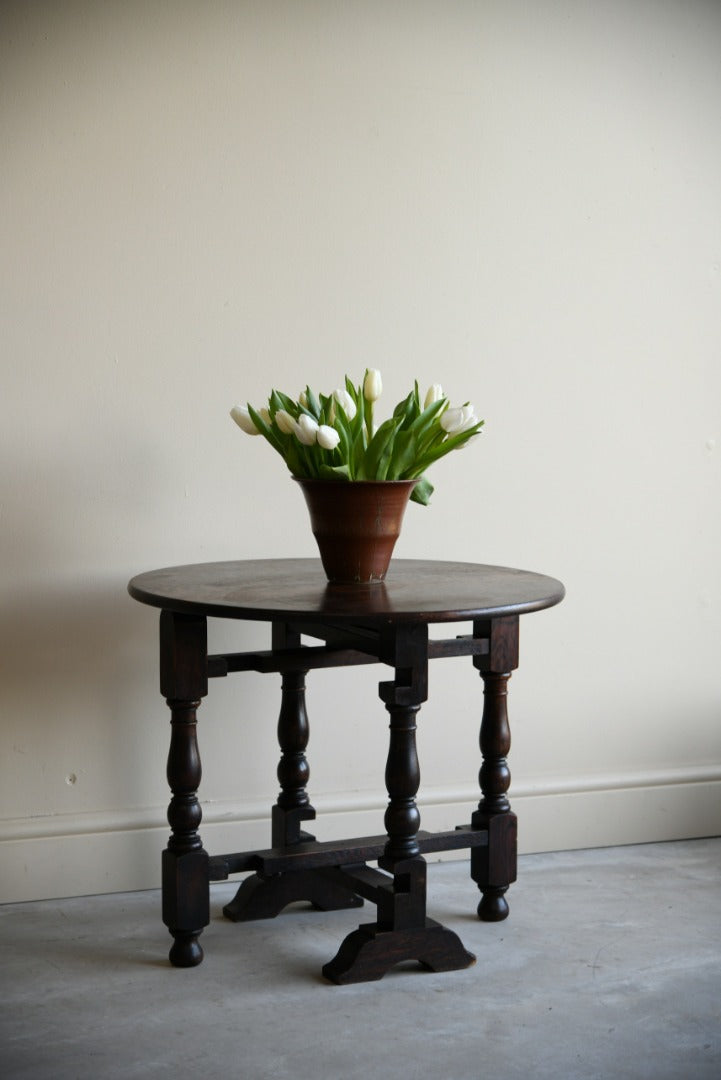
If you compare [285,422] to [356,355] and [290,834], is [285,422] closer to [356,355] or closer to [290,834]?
[356,355]

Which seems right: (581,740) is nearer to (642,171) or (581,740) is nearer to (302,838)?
(302,838)

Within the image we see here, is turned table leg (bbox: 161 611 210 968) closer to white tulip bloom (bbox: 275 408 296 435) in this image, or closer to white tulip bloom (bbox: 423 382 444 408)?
white tulip bloom (bbox: 275 408 296 435)

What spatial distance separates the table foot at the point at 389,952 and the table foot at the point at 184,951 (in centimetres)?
28

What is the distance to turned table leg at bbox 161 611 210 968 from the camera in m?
2.54

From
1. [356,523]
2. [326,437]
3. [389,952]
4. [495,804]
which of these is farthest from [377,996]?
[326,437]

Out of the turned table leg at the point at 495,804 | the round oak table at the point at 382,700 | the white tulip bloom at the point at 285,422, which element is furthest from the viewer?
the turned table leg at the point at 495,804

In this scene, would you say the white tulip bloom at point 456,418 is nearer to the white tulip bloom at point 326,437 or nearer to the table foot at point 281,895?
the white tulip bloom at point 326,437

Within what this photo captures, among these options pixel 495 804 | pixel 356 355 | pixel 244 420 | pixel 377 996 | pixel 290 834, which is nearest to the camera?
pixel 377 996

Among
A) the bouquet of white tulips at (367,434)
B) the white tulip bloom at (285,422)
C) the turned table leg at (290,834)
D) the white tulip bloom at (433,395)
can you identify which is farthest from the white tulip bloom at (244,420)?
the turned table leg at (290,834)

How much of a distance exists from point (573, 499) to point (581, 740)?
66 centimetres

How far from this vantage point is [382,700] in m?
2.62

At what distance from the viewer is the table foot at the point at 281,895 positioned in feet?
9.27

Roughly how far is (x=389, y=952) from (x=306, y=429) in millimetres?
1058

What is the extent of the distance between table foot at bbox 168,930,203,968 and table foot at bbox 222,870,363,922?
0.24 meters
